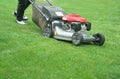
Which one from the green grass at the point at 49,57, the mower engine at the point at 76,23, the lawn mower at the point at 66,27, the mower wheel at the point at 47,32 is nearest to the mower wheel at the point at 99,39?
the lawn mower at the point at 66,27

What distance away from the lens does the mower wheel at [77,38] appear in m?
8.02

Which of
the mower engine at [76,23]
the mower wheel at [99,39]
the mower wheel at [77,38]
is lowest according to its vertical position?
the mower wheel at [99,39]

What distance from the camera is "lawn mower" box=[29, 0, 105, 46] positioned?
8.26 m

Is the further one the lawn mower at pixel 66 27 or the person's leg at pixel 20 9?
the person's leg at pixel 20 9

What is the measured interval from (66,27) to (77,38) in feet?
2.25

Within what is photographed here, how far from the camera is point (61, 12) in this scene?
Answer: 30.2ft

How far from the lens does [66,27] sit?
8672 millimetres

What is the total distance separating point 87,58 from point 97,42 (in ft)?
4.07

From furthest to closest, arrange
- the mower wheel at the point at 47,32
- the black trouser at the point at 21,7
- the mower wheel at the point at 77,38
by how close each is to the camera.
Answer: the black trouser at the point at 21,7 < the mower wheel at the point at 47,32 < the mower wheel at the point at 77,38

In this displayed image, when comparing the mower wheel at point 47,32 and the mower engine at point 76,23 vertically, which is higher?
the mower engine at point 76,23

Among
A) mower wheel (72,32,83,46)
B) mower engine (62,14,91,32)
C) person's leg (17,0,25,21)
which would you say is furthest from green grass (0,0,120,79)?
mower engine (62,14,91,32)

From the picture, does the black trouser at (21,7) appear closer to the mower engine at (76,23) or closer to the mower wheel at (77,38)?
the mower engine at (76,23)

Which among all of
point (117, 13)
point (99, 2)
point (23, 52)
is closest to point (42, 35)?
point (23, 52)

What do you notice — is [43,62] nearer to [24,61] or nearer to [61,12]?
[24,61]
